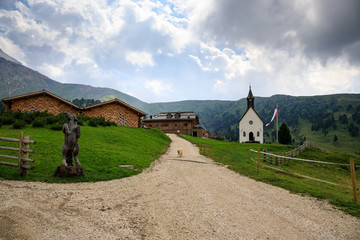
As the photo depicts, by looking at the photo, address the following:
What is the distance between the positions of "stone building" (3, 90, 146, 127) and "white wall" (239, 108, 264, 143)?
1463 inches

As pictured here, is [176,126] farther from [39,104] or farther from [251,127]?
[39,104]

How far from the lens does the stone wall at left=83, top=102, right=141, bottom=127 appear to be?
3528 cm

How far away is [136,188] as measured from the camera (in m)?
9.27

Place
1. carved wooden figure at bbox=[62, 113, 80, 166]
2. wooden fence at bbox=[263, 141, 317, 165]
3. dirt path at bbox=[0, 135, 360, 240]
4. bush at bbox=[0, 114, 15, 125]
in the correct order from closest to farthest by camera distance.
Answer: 1. dirt path at bbox=[0, 135, 360, 240]
2. carved wooden figure at bbox=[62, 113, 80, 166]
3. bush at bbox=[0, 114, 15, 125]
4. wooden fence at bbox=[263, 141, 317, 165]

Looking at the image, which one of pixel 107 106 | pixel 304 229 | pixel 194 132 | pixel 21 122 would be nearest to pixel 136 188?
pixel 304 229

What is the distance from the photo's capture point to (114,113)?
36.1 metres

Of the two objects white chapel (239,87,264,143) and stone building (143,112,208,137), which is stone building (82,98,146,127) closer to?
stone building (143,112,208,137)

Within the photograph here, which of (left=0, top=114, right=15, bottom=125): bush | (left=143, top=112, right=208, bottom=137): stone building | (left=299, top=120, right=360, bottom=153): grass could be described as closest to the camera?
(left=0, top=114, right=15, bottom=125): bush

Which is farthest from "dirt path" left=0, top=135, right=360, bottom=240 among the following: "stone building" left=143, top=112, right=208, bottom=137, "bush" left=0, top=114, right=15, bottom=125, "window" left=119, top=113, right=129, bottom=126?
"stone building" left=143, top=112, right=208, bottom=137

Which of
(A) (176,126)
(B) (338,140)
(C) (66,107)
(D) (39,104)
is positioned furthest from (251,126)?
(B) (338,140)

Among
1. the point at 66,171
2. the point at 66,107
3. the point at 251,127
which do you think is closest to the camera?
the point at 66,171

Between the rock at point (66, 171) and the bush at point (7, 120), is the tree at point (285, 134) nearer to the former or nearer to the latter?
the rock at point (66, 171)

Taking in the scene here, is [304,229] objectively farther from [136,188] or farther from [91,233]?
[136,188]

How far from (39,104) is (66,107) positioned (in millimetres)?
3952
